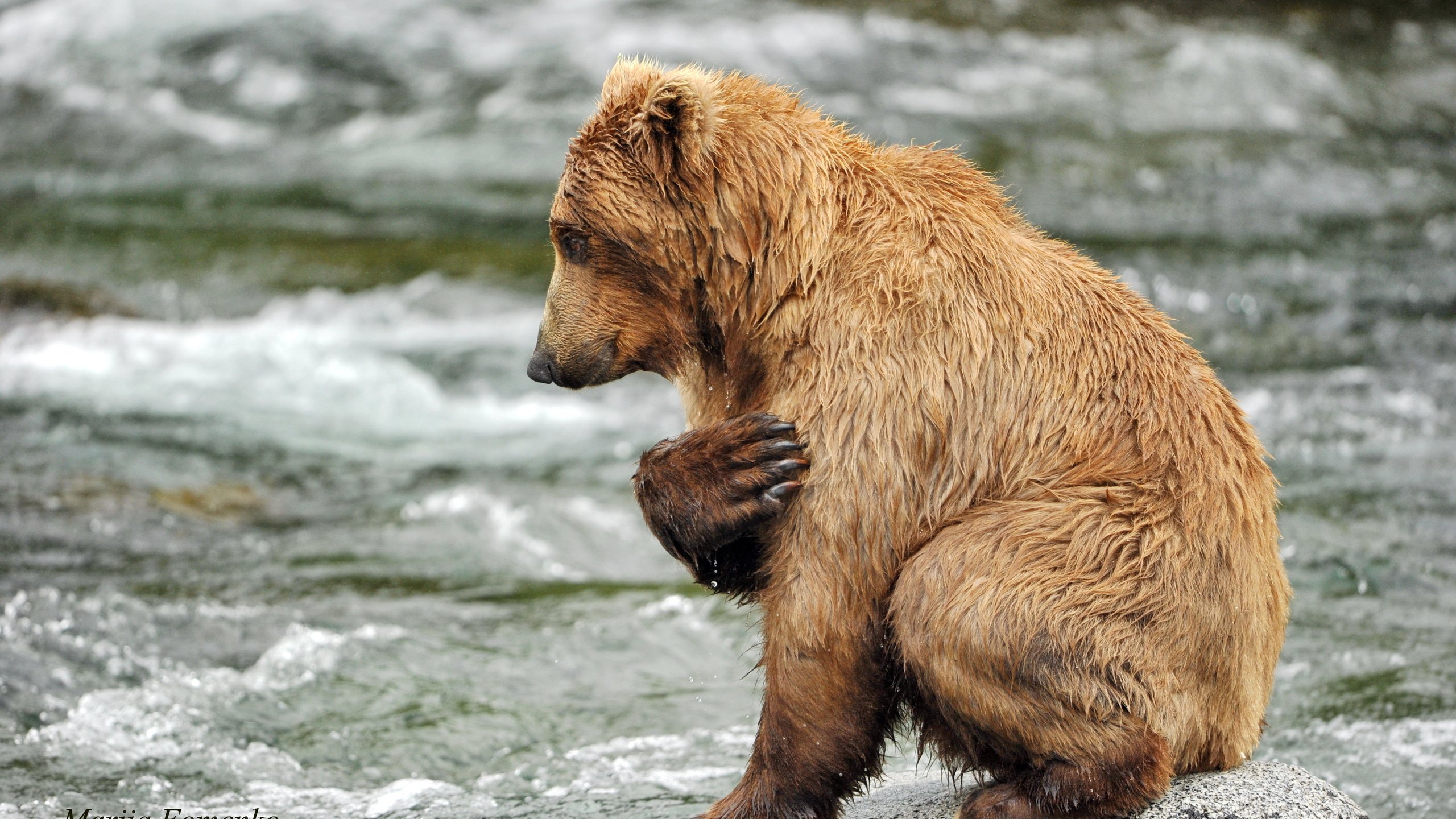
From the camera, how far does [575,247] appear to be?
159 inches

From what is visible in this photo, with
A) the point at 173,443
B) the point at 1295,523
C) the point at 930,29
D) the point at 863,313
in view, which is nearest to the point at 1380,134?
the point at 930,29

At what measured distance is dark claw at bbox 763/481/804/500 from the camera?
3656 millimetres

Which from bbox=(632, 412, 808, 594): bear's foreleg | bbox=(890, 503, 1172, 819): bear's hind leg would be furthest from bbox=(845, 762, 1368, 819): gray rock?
bbox=(632, 412, 808, 594): bear's foreleg

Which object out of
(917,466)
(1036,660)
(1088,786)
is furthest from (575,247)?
(1088,786)

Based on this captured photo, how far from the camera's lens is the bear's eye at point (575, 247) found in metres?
4.03

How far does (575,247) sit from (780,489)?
3.05ft

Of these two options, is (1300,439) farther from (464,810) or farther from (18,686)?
(18,686)

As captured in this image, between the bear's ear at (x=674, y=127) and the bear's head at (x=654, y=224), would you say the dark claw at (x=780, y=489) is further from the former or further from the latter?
the bear's ear at (x=674, y=127)

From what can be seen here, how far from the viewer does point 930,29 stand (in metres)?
18.0

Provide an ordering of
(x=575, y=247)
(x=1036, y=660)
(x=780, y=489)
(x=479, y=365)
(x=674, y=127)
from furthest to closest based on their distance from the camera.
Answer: (x=479, y=365), (x=575, y=247), (x=674, y=127), (x=780, y=489), (x=1036, y=660)

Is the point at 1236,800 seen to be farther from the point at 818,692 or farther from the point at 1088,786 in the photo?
the point at 818,692

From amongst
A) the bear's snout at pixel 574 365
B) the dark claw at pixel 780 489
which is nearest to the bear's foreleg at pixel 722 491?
the dark claw at pixel 780 489

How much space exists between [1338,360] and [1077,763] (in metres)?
8.55

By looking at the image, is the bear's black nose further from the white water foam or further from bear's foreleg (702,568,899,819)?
the white water foam
